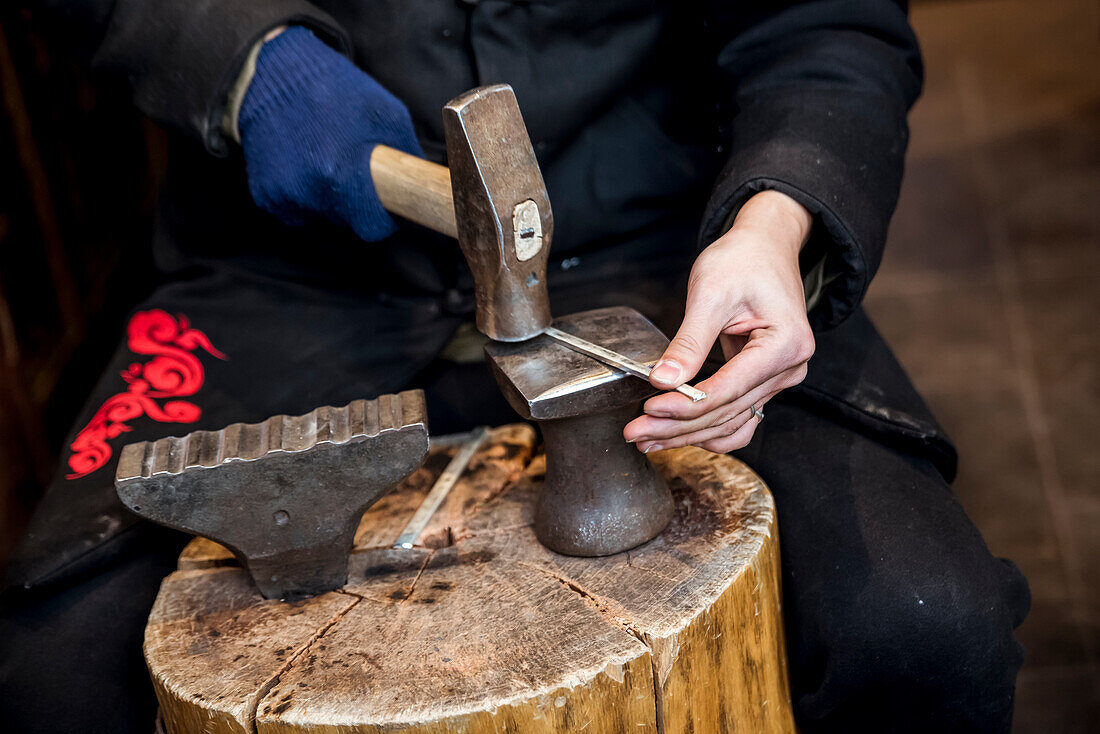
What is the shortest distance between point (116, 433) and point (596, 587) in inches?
22.6

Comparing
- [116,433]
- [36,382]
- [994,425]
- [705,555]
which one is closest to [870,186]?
[705,555]

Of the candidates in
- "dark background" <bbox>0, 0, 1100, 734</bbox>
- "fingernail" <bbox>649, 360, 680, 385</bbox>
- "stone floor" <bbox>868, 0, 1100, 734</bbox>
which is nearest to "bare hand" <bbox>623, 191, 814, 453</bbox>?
"fingernail" <bbox>649, 360, 680, 385</bbox>

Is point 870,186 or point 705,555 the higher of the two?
point 870,186

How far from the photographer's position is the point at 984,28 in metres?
4.31

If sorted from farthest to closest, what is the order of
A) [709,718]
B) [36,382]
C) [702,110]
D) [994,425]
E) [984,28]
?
[984,28] < [994,425] < [36,382] < [702,110] < [709,718]

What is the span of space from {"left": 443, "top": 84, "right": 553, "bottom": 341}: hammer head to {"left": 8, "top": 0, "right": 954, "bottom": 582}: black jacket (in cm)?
22

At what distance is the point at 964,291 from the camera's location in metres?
2.82

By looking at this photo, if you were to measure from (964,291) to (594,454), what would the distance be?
229cm

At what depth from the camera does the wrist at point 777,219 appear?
931mm

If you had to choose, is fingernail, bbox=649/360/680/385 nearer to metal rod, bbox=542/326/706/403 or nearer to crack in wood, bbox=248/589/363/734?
metal rod, bbox=542/326/706/403

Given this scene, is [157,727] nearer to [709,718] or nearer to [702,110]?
[709,718]

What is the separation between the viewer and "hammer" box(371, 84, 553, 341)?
819 millimetres

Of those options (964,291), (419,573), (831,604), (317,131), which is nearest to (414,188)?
(317,131)

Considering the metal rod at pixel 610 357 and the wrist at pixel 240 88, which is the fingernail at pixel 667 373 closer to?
the metal rod at pixel 610 357
